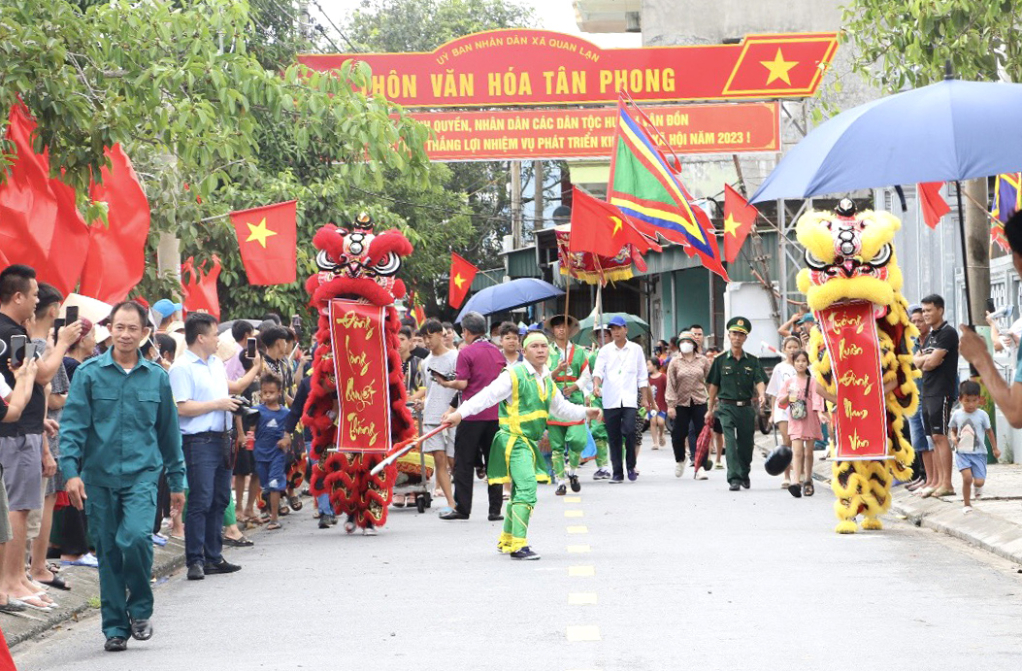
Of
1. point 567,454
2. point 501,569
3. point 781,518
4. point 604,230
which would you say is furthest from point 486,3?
point 501,569

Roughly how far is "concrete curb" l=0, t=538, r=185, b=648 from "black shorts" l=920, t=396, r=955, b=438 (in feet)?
22.5

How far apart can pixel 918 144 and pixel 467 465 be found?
8.10 m

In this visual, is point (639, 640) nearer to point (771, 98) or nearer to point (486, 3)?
point (771, 98)

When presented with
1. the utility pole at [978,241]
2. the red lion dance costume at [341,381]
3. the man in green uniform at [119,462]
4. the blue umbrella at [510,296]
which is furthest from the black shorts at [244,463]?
the blue umbrella at [510,296]

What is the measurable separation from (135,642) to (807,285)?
6745 mm

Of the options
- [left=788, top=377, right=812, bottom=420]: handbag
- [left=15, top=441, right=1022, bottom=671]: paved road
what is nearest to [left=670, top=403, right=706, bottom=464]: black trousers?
[left=788, top=377, right=812, bottom=420]: handbag

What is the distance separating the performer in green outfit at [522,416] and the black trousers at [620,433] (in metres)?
7.13

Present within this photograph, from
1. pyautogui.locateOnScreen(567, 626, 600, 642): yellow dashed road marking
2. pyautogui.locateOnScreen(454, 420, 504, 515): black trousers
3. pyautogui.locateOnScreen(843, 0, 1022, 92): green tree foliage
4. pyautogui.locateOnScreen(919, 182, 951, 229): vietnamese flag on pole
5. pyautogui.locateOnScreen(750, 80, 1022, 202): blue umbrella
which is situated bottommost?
pyautogui.locateOnScreen(567, 626, 600, 642): yellow dashed road marking

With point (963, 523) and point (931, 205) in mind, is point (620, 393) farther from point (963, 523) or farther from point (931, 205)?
point (963, 523)

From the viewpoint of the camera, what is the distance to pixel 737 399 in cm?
1855

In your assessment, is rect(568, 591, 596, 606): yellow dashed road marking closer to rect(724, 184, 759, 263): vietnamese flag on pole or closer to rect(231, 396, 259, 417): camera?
rect(231, 396, 259, 417): camera

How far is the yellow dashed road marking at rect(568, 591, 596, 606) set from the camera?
31.9 ft

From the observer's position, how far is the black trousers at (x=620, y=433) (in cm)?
2002

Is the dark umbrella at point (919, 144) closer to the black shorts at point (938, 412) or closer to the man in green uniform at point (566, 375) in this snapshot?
the black shorts at point (938, 412)
